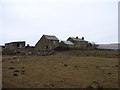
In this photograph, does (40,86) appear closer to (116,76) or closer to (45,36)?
(116,76)

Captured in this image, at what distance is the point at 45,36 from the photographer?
5259 centimetres

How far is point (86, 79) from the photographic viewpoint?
1490 centimetres

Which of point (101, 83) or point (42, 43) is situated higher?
point (42, 43)

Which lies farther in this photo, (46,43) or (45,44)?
(45,44)

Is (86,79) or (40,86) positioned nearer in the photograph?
(40,86)

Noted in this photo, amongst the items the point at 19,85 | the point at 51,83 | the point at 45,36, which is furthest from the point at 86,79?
the point at 45,36

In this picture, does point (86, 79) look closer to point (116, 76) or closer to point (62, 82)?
point (62, 82)

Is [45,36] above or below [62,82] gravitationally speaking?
above

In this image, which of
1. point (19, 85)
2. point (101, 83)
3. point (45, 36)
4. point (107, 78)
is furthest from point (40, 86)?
point (45, 36)

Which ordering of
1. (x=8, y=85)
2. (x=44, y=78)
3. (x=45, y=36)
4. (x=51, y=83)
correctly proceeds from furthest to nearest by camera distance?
(x=45, y=36) → (x=44, y=78) → (x=51, y=83) → (x=8, y=85)

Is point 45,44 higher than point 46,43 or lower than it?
lower

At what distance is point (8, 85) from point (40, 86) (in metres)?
2.31

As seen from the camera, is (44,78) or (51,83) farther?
(44,78)

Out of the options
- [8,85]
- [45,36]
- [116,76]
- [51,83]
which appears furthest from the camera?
[45,36]
